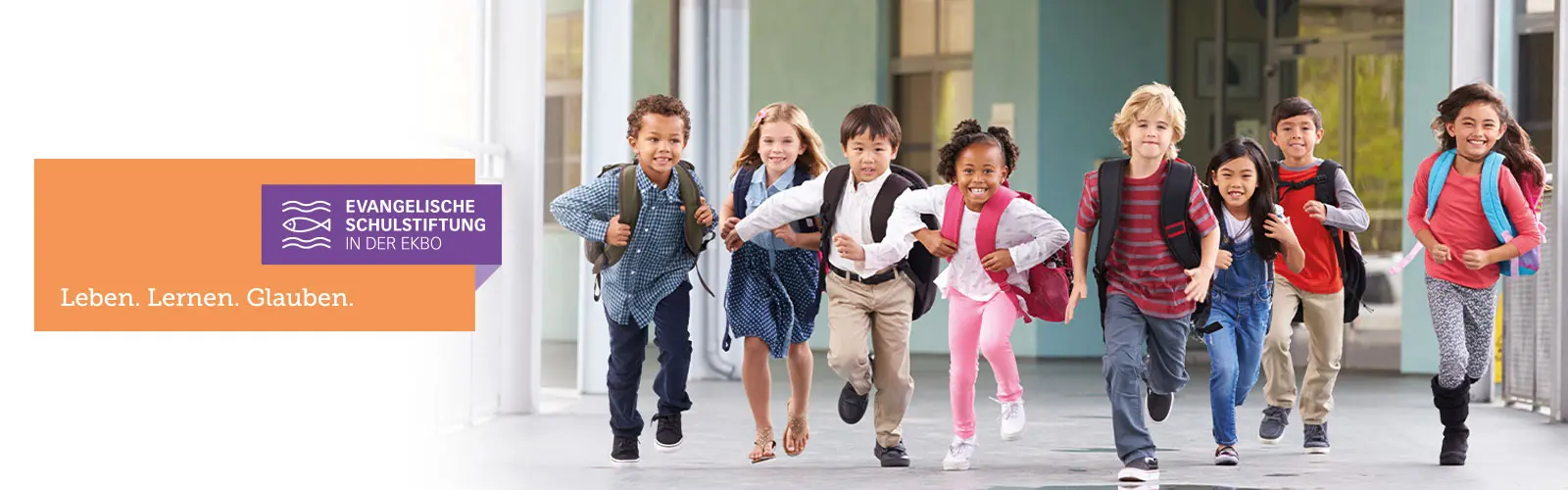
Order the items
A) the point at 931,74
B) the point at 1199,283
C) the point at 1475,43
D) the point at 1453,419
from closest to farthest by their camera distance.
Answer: the point at 1199,283, the point at 1453,419, the point at 1475,43, the point at 931,74

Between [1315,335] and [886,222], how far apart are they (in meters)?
1.91

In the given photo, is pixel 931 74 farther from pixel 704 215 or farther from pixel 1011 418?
pixel 704 215

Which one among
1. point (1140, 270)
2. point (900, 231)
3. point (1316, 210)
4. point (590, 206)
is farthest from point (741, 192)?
point (1316, 210)

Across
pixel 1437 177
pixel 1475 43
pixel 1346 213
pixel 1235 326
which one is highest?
pixel 1475 43

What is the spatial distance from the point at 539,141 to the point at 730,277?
2680mm

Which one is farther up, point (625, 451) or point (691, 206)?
point (691, 206)

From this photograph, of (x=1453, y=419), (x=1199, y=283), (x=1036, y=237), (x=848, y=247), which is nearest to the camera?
(x=1199, y=283)

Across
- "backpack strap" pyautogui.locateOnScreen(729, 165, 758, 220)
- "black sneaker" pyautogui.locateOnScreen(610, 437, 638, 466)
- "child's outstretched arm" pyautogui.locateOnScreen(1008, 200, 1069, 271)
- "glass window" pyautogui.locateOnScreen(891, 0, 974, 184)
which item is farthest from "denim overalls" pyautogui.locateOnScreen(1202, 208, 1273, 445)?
"glass window" pyautogui.locateOnScreen(891, 0, 974, 184)

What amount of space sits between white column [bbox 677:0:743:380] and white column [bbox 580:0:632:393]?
1.51 metres

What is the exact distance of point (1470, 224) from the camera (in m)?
6.05

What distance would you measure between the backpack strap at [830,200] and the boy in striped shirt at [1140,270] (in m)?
0.84

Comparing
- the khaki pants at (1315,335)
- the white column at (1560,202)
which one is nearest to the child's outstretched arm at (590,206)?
the khaki pants at (1315,335)

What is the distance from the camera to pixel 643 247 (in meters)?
5.95

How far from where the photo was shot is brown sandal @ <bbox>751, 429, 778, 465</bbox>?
5.98 metres
